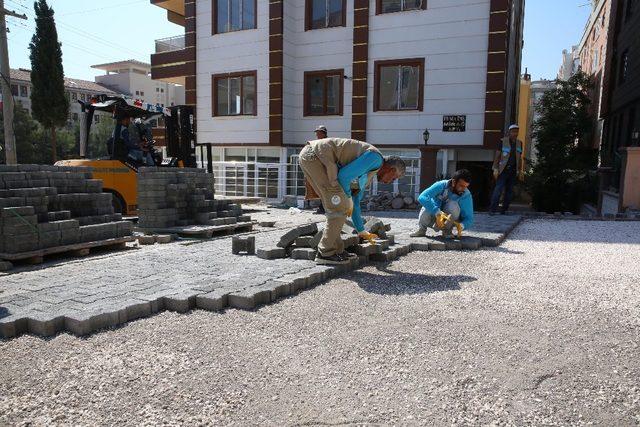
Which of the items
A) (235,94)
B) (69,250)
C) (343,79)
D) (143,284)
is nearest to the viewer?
(143,284)

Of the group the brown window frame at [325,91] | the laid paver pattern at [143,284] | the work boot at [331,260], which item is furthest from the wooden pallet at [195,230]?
the brown window frame at [325,91]

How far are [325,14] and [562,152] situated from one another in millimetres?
10759

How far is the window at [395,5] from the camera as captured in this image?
15828mm

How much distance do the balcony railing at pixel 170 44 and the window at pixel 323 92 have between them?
6.49 meters

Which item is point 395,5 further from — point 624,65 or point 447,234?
point 447,234

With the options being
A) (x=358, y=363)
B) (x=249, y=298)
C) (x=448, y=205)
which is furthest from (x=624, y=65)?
(x=358, y=363)

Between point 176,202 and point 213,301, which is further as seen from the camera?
point 176,202

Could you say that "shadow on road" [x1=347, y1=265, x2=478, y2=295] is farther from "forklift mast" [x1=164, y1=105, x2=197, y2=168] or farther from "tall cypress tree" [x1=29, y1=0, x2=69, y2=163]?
"tall cypress tree" [x1=29, y1=0, x2=69, y2=163]

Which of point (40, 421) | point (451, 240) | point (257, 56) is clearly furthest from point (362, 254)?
point (257, 56)

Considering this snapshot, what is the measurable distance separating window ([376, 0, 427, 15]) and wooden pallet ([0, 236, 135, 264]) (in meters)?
12.4

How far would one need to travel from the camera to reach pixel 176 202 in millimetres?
9039

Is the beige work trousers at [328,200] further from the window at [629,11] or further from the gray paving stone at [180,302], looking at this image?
the window at [629,11]

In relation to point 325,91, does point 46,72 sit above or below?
above

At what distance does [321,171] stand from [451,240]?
3135 millimetres
